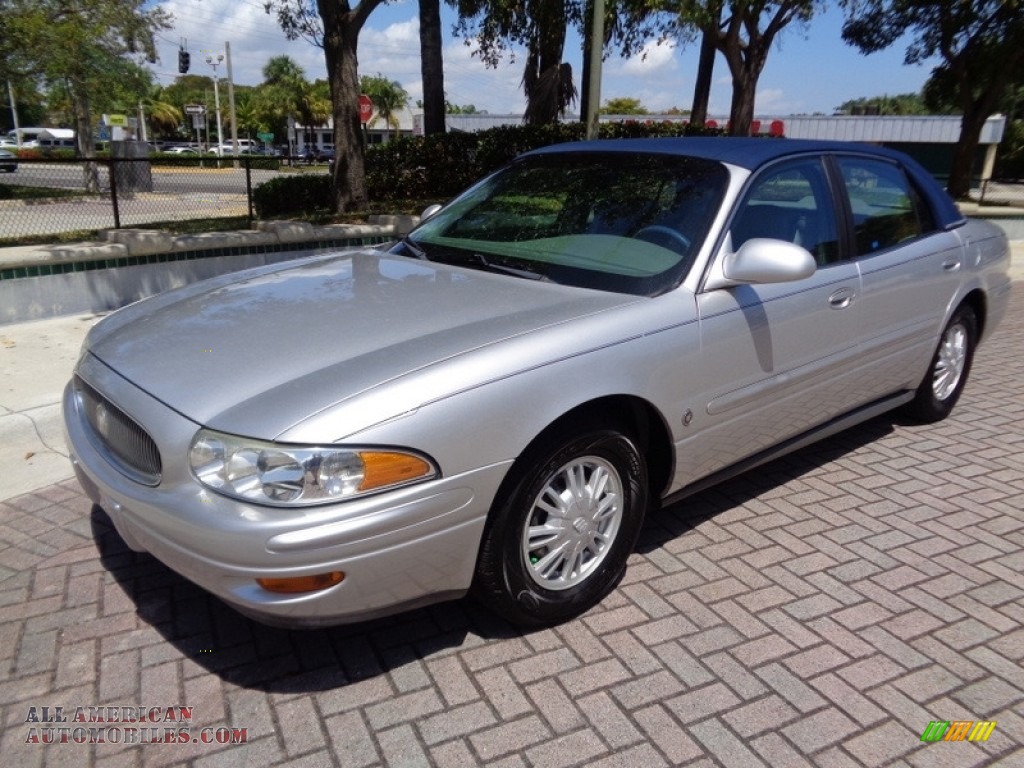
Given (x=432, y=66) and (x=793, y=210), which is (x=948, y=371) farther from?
(x=432, y=66)

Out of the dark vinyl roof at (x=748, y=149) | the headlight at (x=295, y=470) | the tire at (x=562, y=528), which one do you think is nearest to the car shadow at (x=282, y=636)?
the tire at (x=562, y=528)

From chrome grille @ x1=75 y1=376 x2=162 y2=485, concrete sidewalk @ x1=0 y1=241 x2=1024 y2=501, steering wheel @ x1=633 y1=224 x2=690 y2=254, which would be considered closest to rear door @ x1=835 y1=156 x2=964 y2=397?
steering wheel @ x1=633 y1=224 x2=690 y2=254

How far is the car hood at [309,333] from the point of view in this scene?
2383 millimetres

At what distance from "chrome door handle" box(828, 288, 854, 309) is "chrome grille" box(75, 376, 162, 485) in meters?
2.88

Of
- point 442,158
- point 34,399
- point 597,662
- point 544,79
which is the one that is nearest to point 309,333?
point 597,662

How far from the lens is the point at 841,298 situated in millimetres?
3719

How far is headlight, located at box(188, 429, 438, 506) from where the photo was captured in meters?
2.22

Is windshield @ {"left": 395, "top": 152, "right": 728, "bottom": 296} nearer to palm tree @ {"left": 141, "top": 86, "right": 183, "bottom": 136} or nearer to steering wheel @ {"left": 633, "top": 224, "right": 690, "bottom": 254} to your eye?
steering wheel @ {"left": 633, "top": 224, "right": 690, "bottom": 254}

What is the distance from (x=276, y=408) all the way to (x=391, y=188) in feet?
42.3

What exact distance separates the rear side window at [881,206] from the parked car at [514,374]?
2cm

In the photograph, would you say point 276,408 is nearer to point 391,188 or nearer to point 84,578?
point 84,578

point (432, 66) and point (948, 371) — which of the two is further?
point (432, 66)

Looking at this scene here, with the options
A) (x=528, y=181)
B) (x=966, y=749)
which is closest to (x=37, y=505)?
(x=528, y=181)

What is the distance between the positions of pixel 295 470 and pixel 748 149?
256 centimetres
